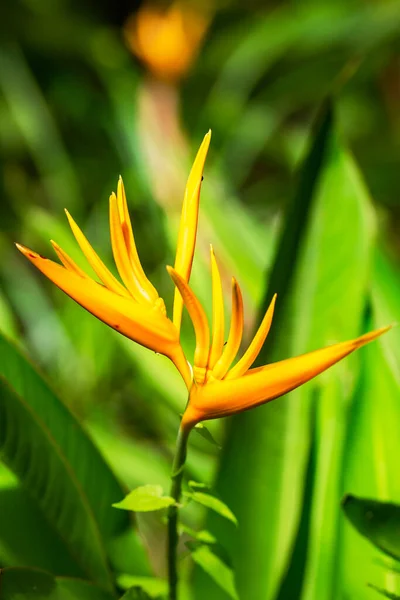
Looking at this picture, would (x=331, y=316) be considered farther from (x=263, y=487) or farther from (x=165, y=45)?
(x=165, y=45)

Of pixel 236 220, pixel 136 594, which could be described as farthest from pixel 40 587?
pixel 236 220

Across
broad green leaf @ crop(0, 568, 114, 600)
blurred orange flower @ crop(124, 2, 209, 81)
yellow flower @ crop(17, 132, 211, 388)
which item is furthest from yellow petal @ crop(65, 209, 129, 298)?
blurred orange flower @ crop(124, 2, 209, 81)

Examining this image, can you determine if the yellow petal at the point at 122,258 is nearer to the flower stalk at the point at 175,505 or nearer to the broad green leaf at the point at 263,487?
the flower stalk at the point at 175,505

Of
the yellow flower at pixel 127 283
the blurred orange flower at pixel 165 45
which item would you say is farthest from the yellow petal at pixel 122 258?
the blurred orange flower at pixel 165 45

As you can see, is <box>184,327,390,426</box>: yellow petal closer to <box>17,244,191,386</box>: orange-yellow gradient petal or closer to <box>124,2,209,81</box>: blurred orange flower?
<box>17,244,191,386</box>: orange-yellow gradient petal

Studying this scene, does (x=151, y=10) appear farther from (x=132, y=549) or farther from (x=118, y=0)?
(x=132, y=549)

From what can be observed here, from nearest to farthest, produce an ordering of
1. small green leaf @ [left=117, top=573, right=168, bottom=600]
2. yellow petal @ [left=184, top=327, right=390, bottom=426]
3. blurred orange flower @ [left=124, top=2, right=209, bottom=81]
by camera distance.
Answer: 1. yellow petal @ [left=184, top=327, right=390, bottom=426]
2. small green leaf @ [left=117, top=573, right=168, bottom=600]
3. blurred orange flower @ [left=124, top=2, right=209, bottom=81]
